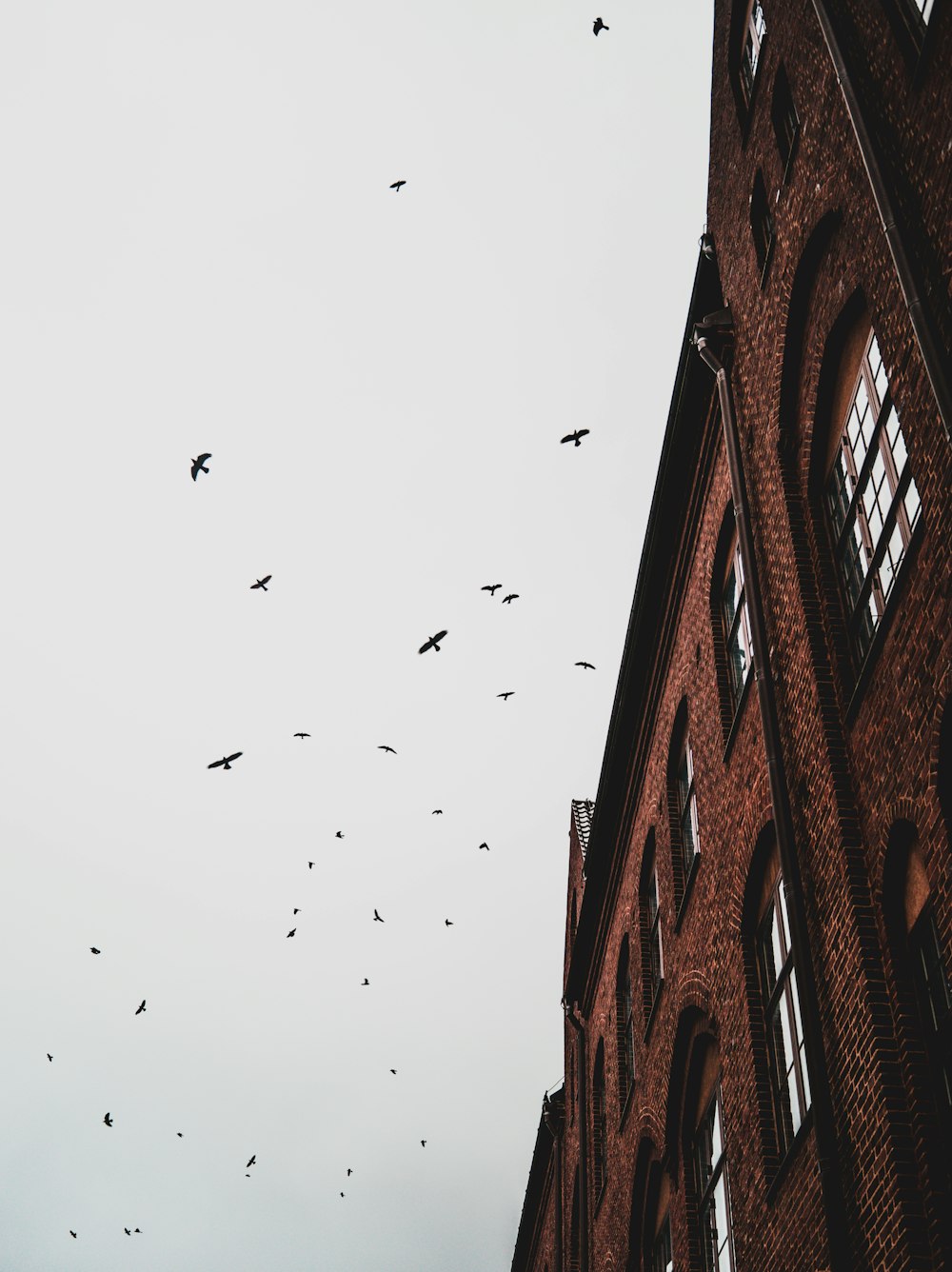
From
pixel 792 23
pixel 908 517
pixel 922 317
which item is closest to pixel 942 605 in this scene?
pixel 908 517

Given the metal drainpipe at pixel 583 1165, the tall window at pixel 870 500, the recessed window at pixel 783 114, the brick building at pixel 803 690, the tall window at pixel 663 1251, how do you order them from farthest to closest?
1. the metal drainpipe at pixel 583 1165
2. the tall window at pixel 663 1251
3. the recessed window at pixel 783 114
4. the tall window at pixel 870 500
5. the brick building at pixel 803 690

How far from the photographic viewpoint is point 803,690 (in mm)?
10922

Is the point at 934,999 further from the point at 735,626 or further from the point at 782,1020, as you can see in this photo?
the point at 735,626

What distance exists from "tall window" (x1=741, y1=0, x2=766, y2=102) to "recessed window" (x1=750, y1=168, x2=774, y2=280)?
1522 mm

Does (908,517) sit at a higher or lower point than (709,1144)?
higher

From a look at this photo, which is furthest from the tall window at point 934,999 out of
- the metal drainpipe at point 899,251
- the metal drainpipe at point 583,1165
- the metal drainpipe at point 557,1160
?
the metal drainpipe at point 557,1160

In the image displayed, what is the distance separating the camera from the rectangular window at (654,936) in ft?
57.6

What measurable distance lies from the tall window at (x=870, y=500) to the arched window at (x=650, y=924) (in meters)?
7.66

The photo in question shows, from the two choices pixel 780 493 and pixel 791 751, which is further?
pixel 780 493

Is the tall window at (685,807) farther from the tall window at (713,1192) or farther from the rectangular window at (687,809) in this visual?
the tall window at (713,1192)

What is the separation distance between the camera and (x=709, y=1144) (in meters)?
13.8

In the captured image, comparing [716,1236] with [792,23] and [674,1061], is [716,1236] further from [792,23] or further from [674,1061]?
[792,23]

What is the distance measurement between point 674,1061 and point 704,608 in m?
5.43

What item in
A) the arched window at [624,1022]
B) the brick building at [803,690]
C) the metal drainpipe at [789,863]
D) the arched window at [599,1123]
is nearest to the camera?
the brick building at [803,690]
